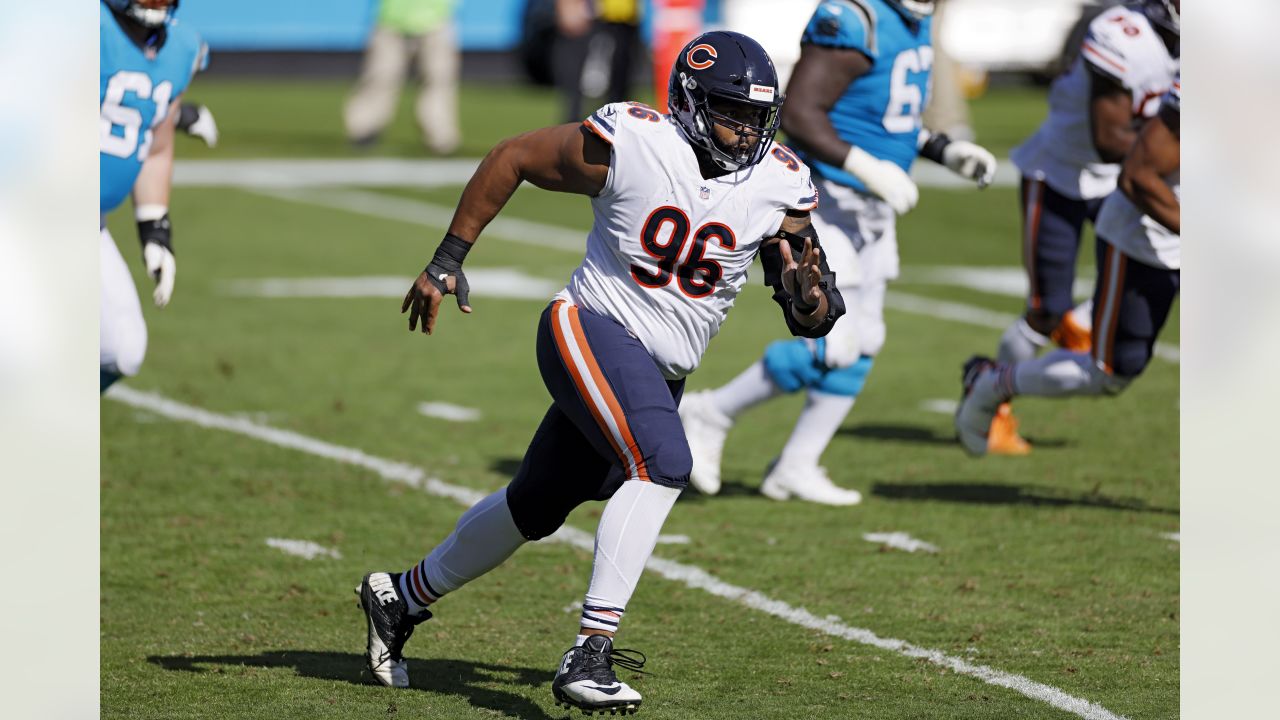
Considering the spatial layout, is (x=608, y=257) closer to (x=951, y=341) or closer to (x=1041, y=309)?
(x=1041, y=309)

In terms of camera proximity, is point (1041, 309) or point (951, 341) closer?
point (1041, 309)

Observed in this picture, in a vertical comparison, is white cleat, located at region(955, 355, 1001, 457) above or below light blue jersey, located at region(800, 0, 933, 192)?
below

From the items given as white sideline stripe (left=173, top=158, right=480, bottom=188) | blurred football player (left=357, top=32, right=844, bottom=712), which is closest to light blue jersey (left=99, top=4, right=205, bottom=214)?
blurred football player (left=357, top=32, right=844, bottom=712)

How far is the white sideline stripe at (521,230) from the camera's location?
1134cm

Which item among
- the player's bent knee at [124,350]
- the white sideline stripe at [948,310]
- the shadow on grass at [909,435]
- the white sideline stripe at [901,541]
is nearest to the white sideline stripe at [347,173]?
the white sideline stripe at [948,310]

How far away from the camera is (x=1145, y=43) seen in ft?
22.7

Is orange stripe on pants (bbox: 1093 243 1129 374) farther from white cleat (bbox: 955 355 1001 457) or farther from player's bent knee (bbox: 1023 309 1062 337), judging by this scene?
player's bent knee (bbox: 1023 309 1062 337)

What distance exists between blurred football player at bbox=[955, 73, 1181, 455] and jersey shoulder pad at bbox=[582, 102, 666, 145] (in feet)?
7.65

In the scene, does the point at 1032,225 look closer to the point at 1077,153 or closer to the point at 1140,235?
the point at 1077,153

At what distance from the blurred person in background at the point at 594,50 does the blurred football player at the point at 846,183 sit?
12.5 m

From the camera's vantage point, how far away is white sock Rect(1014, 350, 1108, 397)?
23.3 ft
